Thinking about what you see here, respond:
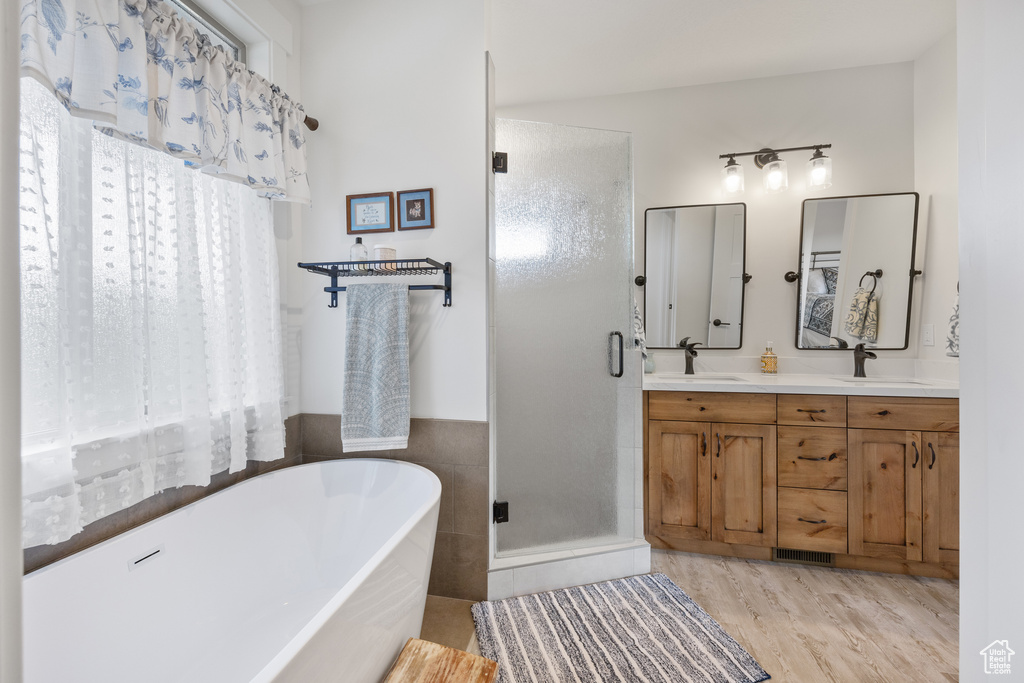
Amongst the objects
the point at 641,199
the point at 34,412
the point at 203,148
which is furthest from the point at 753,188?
the point at 34,412

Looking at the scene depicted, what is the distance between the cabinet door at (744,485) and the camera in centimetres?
223

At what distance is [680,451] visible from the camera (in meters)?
2.34

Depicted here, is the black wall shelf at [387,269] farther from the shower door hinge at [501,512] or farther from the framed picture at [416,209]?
the shower door hinge at [501,512]

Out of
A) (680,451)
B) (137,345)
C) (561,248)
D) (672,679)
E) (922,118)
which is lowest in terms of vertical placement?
(672,679)

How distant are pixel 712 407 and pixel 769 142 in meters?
1.68

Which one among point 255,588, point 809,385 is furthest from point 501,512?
point 809,385

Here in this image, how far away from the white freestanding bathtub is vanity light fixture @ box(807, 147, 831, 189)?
8.71ft

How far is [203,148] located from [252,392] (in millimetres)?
856

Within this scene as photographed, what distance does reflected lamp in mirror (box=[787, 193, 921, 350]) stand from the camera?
2576mm

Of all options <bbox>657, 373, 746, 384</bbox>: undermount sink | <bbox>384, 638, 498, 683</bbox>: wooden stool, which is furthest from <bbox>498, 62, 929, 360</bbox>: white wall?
<bbox>384, 638, 498, 683</bbox>: wooden stool

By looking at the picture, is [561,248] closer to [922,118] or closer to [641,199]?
[641,199]

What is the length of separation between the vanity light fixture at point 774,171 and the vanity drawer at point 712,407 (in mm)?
1276

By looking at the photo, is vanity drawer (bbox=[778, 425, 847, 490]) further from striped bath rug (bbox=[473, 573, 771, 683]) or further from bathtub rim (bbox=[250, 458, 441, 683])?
bathtub rim (bbox=[250, 458, 441, 683])

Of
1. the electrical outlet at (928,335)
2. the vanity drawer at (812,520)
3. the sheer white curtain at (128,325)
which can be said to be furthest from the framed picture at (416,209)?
the electrical outlet at (928,335)
